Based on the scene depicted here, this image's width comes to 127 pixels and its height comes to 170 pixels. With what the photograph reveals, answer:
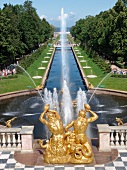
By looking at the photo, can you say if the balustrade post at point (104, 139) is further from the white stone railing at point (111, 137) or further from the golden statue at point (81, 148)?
the golden statue at point (81, 148)

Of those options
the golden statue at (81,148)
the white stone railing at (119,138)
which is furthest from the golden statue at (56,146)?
the white stone railing at (119,138)

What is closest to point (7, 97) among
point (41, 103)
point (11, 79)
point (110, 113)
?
point (41, 103)

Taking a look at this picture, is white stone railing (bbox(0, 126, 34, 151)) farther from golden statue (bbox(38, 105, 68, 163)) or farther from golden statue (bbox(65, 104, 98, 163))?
golden statue (bbox(65, 104, 98, 163))

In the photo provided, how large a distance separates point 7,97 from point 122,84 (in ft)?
41.6

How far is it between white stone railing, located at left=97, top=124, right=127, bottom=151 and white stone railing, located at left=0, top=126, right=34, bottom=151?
10.0 feet

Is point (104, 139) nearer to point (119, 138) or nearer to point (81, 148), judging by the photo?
point (119, 138)

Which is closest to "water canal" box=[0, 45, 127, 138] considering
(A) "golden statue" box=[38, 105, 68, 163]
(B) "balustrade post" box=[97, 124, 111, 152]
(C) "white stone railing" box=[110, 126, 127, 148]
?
(C) "white stone railing" box=[110, 126, 127, 148]

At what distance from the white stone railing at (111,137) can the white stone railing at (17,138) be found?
3.06m

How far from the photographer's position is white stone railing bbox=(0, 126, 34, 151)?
42.1ft

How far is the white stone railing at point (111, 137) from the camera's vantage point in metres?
12.8

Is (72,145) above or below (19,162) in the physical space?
above

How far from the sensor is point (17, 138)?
13602 millimetres

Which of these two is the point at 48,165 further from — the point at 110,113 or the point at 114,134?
the point at 110,113

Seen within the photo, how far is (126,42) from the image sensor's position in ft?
153
